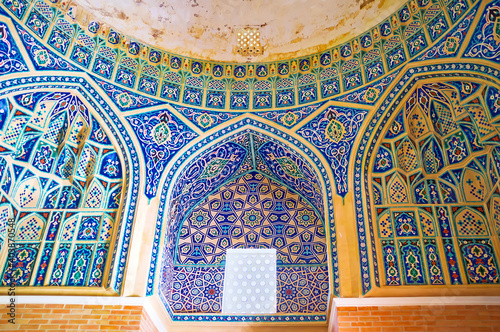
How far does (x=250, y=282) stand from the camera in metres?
8.88

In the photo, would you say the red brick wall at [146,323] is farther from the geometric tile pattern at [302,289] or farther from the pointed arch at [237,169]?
the geometric tile pattern at [302,289]

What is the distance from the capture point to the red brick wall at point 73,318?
7.02m

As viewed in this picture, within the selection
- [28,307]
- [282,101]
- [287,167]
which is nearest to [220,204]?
[287,167]

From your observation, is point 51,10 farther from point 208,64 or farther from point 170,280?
point 170,280

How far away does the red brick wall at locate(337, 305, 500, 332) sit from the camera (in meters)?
6.80

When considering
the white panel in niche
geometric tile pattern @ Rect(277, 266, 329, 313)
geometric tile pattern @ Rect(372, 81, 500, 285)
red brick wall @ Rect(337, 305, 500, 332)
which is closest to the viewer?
red brick wall @ Rect(337, 305, 500, 332)

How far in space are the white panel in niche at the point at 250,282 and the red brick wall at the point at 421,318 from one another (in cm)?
192

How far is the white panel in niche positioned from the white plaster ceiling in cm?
358

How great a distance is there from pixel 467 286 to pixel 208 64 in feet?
18.7

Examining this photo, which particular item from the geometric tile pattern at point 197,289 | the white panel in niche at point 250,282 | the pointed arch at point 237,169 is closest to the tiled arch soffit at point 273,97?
the pointed arch at point 237,169

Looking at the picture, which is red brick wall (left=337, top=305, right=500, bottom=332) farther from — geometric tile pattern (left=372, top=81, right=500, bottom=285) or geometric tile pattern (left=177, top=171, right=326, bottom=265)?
geometric tile pattern (left=177, top=171, right=326, bottom=265)

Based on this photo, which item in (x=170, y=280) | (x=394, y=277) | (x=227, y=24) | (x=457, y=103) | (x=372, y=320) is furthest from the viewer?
(x=227, y=24)

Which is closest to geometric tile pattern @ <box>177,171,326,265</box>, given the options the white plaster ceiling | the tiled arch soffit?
the tiled arch soffit

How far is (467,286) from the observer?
7.23 metres
